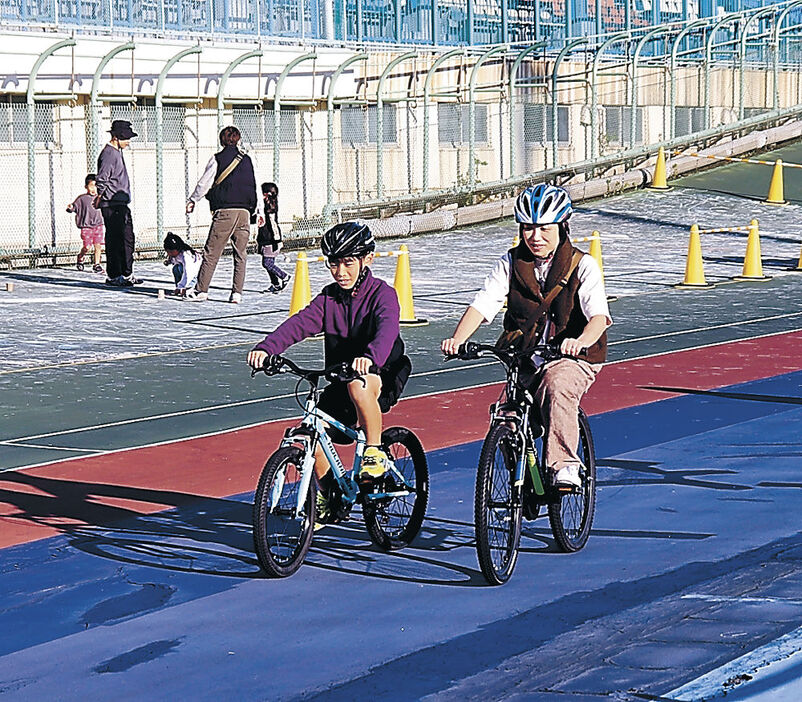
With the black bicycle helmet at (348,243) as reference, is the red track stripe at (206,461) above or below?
below

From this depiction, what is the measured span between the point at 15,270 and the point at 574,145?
1484 cm

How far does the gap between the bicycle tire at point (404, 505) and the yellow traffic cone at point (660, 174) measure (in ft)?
87.2

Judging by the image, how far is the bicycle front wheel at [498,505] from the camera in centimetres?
677

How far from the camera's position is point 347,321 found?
24.4 feet

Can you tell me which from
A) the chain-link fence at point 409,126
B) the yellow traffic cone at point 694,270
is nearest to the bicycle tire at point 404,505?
the yellow traffic cone at point 694,270

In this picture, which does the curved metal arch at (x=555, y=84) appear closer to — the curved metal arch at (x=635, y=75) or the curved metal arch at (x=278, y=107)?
the curved metal arch at (x=635, y=75)

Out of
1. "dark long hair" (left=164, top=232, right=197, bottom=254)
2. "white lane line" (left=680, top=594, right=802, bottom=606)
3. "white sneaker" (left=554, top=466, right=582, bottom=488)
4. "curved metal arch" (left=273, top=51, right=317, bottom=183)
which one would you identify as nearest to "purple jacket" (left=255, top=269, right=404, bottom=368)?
"white sneaker" (left=554, top=466, right=582, bottom=488)

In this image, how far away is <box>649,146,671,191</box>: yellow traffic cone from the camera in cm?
3353

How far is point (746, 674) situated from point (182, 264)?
14.9 meters

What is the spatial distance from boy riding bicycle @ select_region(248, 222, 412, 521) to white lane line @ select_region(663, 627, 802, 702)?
2.22 m

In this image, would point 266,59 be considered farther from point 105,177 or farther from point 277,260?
point 105,177

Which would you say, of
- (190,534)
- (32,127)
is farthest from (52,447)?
(32,127)

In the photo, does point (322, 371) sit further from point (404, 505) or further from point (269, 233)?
point (269, 233)

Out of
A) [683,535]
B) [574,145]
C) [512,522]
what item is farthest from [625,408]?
[574,145]
